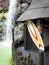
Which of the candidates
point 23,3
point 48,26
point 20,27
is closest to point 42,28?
point 48,26

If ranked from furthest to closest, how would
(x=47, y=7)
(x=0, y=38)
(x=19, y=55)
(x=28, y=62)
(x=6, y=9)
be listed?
(x=6, y=9) → (x=0, y=38) → (x=47, y=7) → (x=19, y=55) → (x=28, y=62)

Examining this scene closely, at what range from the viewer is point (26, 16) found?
32.2 ft

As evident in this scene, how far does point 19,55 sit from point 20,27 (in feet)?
17.5

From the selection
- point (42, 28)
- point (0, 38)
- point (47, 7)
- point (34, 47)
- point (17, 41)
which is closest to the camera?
point (47, 7)

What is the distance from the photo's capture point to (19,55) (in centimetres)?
864

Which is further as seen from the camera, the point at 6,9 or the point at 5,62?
the point at 6,9

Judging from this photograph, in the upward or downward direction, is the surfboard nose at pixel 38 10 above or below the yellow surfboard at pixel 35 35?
above

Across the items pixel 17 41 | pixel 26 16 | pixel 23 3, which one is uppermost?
pixel 23 3

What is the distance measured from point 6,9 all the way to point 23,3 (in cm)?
290

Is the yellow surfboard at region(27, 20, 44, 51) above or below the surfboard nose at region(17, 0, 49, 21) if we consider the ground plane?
below

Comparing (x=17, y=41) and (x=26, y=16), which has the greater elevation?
(x=26, y=16)

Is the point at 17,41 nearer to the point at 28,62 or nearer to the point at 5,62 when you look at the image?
the point at 5,62

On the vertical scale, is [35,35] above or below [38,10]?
below

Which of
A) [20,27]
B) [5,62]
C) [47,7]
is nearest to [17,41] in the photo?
[20,27]
